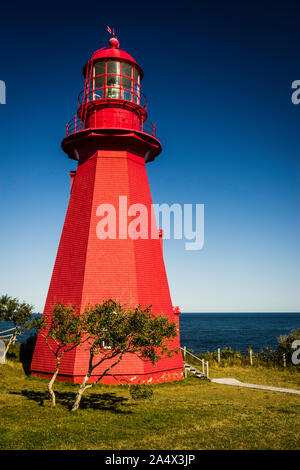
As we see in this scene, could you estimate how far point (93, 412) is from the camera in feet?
39.0

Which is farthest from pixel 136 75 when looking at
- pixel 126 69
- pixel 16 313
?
pixel 16 313

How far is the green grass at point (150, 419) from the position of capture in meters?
8.91

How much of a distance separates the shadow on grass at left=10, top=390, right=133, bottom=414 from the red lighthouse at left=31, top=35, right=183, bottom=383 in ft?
6.27

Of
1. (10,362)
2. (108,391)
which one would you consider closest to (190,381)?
(108,391)

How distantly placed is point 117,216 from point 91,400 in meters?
8.89

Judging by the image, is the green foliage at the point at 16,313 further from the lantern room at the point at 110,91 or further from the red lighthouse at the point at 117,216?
the lantern room at the point at 110,91

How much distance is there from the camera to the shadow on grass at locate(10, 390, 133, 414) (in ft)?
41.8

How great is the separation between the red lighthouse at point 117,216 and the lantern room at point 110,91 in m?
0.05

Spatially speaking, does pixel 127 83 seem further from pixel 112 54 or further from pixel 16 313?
pixel 16 313

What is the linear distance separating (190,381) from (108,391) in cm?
524

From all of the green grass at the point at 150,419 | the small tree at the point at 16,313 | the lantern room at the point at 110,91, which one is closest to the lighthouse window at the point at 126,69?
the lantern room at the point at 110,91

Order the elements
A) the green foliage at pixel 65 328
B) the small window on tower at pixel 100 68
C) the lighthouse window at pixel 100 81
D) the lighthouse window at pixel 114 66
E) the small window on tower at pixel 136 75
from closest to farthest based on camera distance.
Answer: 1. the green foliage at pixel 65 328
2. the lighthouse window at pixel 114 66
3. the small window on tower at pixel 100 68
4. the lighthouse window at pixel 100 81
5. the small window on tower at pixel 136 75

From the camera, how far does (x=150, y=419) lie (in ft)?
37.0

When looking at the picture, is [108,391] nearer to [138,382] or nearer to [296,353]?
[138,382]
